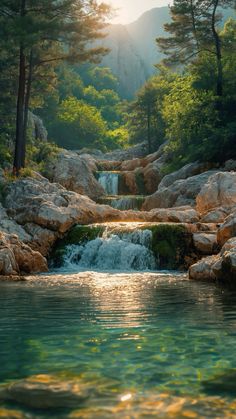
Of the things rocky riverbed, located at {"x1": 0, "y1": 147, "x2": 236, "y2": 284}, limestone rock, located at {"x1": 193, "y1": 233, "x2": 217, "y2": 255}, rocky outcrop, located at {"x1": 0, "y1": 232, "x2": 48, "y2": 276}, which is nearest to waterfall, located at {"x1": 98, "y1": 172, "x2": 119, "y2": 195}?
rocky riverbed, located at {"x1": 0, "y1": 147, "x2": 236, "y2": 284}

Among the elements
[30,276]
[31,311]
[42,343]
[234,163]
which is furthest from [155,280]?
[234,163]

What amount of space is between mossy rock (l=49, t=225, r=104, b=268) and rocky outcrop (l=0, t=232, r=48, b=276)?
1.88 meters

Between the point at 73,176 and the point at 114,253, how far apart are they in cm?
1450

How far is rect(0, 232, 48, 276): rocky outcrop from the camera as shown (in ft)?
52.8

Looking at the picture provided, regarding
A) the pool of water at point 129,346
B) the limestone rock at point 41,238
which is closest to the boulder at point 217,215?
the limestone rock at point 41,238

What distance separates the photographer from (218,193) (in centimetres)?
2339

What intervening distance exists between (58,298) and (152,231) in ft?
28.3

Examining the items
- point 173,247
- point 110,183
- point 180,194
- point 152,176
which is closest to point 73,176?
point 110,183

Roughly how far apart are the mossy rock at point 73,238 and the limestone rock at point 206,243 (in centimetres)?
402

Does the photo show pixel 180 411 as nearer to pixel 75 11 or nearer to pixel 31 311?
pixel 31 311

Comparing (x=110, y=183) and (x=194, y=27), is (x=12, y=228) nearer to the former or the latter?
(x=110, y=183)

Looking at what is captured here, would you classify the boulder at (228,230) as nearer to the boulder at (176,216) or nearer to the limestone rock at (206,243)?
the limestone rock at (206,243)

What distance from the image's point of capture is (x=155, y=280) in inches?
616

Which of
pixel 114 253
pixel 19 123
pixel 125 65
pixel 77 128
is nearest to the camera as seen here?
pixel 114 253
